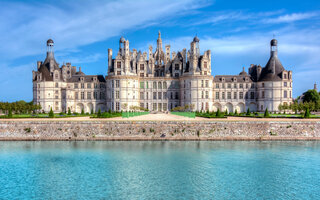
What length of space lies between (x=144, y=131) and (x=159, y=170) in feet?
42.7

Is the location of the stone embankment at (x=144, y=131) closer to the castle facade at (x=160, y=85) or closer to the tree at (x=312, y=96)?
the castle facade at (x=160, y=85)

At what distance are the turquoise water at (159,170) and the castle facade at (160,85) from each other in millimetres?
37499

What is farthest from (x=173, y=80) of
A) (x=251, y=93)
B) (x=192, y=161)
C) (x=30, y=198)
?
(x=30, y=198)

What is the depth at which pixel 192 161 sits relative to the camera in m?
29.6

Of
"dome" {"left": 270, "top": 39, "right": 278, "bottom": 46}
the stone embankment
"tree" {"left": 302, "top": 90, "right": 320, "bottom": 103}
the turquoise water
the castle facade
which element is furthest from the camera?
"tree" {"left": 302, "top": 90, "right": 320, "bottom": 103}

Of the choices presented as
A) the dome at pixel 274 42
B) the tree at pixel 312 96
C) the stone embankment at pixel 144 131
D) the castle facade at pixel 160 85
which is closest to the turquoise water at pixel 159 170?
the stone embankment at pixel 144 131

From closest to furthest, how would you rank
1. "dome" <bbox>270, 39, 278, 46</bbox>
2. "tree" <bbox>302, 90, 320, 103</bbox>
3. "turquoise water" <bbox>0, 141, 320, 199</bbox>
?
"turquoise water" <bbox>0, 141, 320, 199</bbox> < "dome" <bbox>270, 39, 278, 46</bbox> < "tree" <bbox>302, 90, 320, 103</bbox>

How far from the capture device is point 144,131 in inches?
1544

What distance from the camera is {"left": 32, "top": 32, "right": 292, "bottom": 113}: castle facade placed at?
7431cm

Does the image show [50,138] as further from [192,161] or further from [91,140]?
[192,161]

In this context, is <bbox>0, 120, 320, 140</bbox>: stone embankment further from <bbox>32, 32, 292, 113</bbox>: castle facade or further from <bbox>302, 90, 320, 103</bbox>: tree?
<bbox>302, 90, 320, 103</bbox>: tree

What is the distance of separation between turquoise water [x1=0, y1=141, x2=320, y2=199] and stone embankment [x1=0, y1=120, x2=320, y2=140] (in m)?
1.68

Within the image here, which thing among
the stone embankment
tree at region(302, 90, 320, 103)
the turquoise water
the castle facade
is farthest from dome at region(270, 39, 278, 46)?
the turquoise water

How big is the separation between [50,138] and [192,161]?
1938 centimetres
